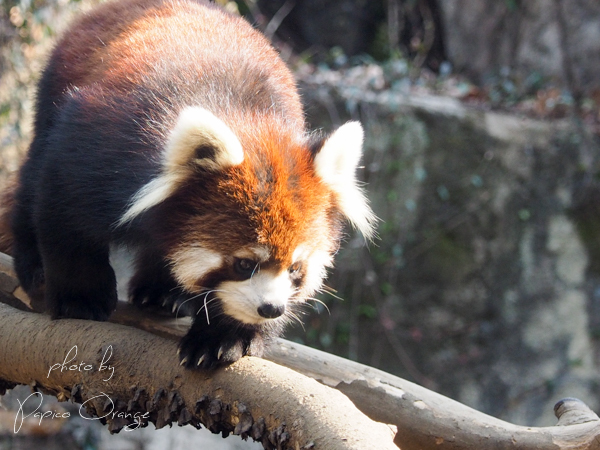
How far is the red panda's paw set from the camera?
8.35 feet

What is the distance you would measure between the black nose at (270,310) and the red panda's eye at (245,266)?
0.16m

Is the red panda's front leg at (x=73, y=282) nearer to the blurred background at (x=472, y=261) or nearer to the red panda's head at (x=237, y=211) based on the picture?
the red panda's head at (x=237, y=211)

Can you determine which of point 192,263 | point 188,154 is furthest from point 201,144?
point 192,263

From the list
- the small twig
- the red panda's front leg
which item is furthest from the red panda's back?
the small twig

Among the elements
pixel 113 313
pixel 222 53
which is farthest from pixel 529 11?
pixel 113 313

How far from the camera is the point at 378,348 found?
6922 mm

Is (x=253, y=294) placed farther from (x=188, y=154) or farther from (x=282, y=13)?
(x=282, y=13)

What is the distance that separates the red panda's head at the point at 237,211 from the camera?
2.58m

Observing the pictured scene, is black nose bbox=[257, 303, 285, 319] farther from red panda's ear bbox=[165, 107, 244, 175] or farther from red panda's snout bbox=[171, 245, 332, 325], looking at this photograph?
red panda's ear bbox=[165, 107, 244, 175]

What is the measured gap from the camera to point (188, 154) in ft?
8.54

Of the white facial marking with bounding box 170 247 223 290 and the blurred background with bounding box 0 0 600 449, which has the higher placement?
the white facial marking with bounding box 170 247 223 290

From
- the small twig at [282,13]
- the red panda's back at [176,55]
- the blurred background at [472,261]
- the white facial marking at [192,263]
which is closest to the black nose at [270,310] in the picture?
the white facial marking at [192,263]

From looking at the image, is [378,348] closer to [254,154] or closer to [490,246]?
[490,246]

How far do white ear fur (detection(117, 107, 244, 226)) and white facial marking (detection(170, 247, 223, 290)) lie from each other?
0.24 metres
